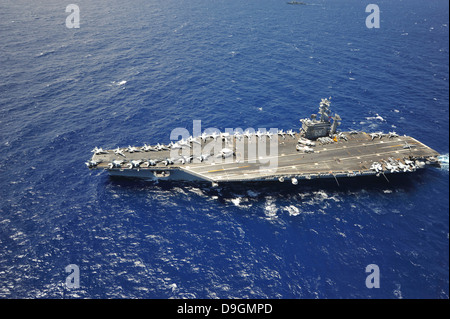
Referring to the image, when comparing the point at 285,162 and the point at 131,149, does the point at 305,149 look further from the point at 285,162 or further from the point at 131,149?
the point at 131,149

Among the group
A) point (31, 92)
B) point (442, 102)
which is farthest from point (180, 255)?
point (442, 102)

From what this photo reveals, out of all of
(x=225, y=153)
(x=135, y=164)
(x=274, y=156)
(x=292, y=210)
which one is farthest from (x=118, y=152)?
(x=292, y=210)

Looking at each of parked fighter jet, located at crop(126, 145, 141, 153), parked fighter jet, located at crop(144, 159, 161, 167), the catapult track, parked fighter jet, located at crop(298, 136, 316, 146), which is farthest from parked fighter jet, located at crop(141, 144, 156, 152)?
parked fighter jet, located at crop(298, 136, 316, 146)

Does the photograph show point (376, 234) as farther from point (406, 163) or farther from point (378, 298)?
point (406, 163)

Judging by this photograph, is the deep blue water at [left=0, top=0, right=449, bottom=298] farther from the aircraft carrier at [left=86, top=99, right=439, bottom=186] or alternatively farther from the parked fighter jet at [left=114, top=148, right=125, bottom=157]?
the parked fighter jet at [left=114, top=148, right=125, bottom=157]

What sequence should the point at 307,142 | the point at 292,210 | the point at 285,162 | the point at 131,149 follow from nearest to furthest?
the point at 292,210, the point at 285,162, the point at 131,149, the point at 307,142

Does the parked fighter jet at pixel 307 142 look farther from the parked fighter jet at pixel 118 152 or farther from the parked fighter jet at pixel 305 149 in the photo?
the parked fighter jet at pixel 118 152
